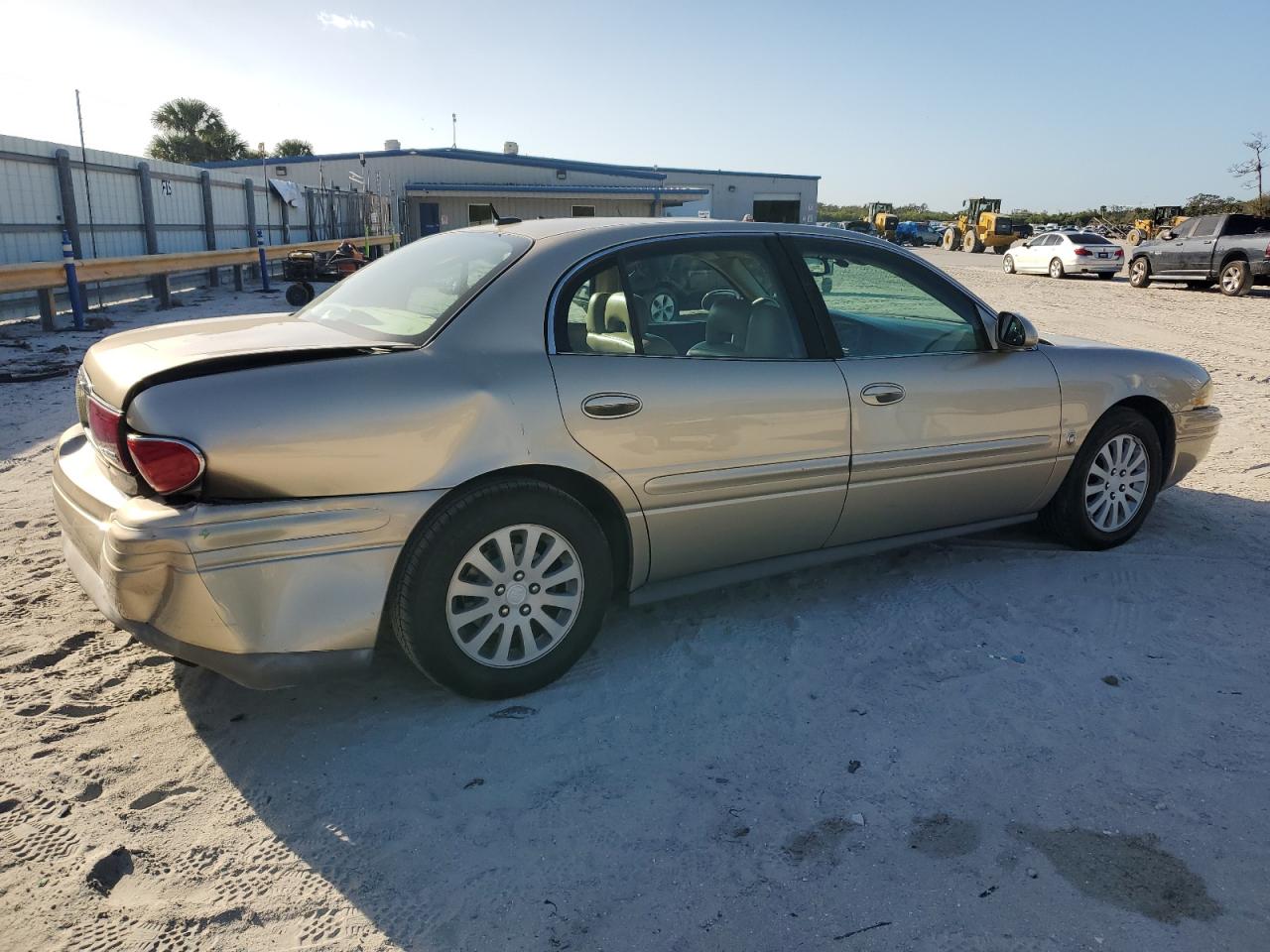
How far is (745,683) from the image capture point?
3357mm

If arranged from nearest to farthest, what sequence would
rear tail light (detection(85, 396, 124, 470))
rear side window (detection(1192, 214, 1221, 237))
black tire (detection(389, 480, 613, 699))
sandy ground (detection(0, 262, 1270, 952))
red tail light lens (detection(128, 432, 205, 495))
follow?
sandy ground (detection(0, 262, 1270, 952)) → red tail light lens (detection(128, 432, 205, 495)) → rear tail light (detection(85, 396, 124, 470)) → black tire (detection(389, 480, 613, 699)) → rear side window (detection(1192, 214, 1221, 237))

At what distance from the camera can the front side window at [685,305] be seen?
3.32m

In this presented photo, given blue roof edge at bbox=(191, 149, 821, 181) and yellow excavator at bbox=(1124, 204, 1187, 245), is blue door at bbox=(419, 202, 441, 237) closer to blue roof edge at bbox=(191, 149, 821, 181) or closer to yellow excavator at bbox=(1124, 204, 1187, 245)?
blue roof edge at bbox=(191, 149, 821, 181)

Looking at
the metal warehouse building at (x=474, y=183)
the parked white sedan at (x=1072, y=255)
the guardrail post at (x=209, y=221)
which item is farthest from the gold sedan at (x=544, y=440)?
the metal warehouse building at (x=474, y=183)

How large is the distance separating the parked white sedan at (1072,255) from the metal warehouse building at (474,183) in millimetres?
13354

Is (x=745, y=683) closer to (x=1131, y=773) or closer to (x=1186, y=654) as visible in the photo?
(x=1131, y=773)

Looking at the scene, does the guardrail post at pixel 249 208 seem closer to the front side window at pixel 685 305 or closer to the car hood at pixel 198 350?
the car hood at pixel 198 350

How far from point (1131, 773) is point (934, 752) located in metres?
0.59

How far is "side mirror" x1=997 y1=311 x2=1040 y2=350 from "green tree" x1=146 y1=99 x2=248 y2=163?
153ft

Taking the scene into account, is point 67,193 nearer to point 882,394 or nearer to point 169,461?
point 169,461

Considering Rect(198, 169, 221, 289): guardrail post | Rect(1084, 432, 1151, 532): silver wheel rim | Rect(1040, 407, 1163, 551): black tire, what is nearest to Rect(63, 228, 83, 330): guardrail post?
Rect(198, 169, 221, 289): guardrail post

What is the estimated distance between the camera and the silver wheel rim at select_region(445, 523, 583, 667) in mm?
3039

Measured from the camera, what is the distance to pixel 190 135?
142ft

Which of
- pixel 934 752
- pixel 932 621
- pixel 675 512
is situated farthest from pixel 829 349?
pixel 934 752
